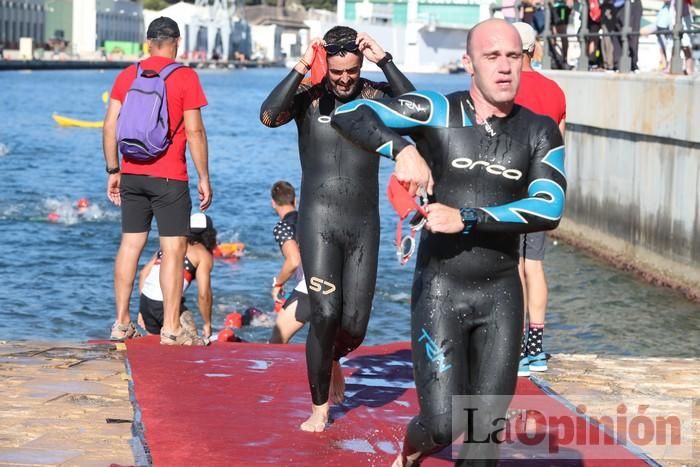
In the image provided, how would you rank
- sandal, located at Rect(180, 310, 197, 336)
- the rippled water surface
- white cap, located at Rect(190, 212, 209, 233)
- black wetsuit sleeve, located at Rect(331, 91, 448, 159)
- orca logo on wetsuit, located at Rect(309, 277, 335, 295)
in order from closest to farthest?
black wetsuit sleeve, located at Rect(331, 91, 448, 159) → orca logo on wetsuit, located at Rect(309, 277, 335, 295) → sandal, located at Rect(180, 310, 197, 336) → white cap, located at Rect(190, 212, 209, 233) → the rippled water surface

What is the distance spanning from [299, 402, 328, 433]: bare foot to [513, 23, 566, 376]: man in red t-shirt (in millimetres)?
1569

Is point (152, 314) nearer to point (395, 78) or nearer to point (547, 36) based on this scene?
point (395, 78)

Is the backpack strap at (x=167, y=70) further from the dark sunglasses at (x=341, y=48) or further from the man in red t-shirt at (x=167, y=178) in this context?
the dark sunglasses at (x=341, y=48)

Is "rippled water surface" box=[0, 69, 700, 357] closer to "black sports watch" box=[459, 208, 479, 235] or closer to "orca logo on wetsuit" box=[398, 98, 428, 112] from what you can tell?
"orca logo on wetsuit" box=[398, 98, 428, 112]

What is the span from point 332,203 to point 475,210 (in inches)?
79.2

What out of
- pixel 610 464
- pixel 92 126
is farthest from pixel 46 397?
pixel 92 126

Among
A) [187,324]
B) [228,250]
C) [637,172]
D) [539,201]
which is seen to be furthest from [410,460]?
[228,250]

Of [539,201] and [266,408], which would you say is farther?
[266,408]

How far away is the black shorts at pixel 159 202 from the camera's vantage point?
9219 millimetres

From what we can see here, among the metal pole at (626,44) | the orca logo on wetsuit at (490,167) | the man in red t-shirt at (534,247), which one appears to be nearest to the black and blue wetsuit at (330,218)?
the man in red t-shirt at (534,247)

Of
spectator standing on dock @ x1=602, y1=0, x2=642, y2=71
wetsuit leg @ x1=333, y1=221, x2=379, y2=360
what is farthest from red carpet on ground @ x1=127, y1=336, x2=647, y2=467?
spectator standing on dock @ x1=602, y1=0, x2=642, y2=71

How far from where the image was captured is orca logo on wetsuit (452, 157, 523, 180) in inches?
217

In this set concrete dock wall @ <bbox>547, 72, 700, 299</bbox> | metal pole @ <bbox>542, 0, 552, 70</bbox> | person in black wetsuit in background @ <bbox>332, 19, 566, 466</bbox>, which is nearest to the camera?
person in black wetsuit in background @ <bbox>332, 19, 566, 466</bbox>

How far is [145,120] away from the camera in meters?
8.99
